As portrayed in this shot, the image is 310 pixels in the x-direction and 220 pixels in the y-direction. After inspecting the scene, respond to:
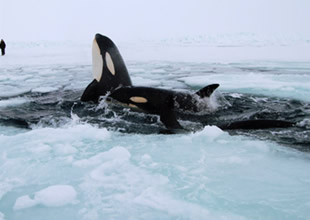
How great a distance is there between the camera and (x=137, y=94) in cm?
609

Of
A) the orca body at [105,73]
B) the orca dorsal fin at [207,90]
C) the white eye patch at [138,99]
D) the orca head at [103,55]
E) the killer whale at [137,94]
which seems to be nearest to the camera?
the killer whale at [137,94]

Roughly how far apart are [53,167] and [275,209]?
7.34 ft

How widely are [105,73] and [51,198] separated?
4.62 meters

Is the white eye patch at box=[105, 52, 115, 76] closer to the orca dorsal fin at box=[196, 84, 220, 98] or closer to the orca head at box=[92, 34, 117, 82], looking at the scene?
the orca head at box=[92, 34, 117, 82]

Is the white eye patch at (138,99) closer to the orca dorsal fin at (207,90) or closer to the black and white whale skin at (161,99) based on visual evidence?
the black and white whale skin at (161,99)

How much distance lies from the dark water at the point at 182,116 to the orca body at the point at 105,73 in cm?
33

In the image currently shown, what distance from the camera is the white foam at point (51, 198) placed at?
8.97ft

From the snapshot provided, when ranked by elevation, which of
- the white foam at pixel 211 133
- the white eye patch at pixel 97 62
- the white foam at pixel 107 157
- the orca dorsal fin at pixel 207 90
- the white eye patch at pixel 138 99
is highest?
the white eye patch at pixel 97 62

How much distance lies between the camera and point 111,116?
6.00 metres

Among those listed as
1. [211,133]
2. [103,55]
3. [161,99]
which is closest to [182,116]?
[161,99]

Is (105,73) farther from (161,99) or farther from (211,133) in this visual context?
(211,133)

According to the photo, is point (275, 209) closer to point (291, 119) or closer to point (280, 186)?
point (280, 186)

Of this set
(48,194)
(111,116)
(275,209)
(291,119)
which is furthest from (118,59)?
(275,209)

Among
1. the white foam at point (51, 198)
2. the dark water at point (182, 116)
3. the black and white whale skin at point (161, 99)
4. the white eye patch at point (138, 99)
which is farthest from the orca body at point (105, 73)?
the white foam at point (51, 198)
